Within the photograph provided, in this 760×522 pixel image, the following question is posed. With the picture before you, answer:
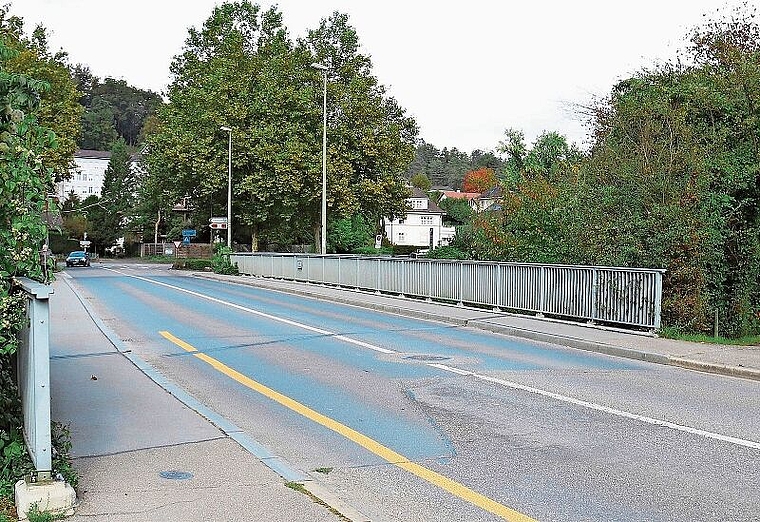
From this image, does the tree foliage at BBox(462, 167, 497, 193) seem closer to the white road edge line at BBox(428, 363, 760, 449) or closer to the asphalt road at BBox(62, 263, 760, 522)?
the asphalt road at BBox(62, 263, 760, 522)

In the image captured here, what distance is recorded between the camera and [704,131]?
17.2m

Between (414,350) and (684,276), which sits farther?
(684,276)

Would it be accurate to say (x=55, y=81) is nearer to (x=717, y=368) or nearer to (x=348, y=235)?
(x=348, y=235)

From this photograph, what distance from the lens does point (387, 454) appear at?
7504 millimetres

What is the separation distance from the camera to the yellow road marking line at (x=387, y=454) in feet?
19.6

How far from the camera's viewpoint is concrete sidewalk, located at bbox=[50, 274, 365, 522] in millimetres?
5660

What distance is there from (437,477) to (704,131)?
12.7 metres

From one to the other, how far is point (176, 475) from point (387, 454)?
1834 mm

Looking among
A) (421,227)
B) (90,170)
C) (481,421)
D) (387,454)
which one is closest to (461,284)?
(481,421)

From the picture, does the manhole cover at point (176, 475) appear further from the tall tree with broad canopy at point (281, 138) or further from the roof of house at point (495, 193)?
the tall tree with broad canopy at point (281, 138)

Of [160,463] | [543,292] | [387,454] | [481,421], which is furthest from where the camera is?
[543,292]

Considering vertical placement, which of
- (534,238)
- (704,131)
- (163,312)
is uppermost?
(704,131)

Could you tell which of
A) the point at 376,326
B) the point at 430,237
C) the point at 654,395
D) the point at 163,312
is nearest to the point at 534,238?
the point at 376,326

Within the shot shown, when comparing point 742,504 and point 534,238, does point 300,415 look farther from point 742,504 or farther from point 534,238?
point 534,238
